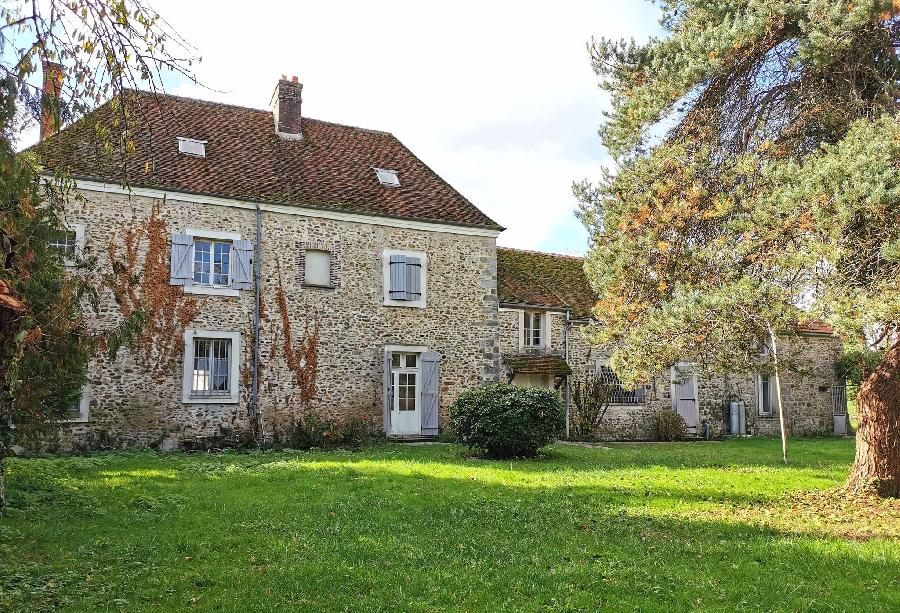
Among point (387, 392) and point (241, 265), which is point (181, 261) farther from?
point (387, 392)

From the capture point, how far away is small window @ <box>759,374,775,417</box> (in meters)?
23.6

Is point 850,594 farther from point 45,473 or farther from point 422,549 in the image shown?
point 45,473

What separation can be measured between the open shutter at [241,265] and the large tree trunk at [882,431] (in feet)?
41.0

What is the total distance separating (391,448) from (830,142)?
10.5 m

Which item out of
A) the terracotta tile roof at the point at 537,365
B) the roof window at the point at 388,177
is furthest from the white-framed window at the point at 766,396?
the roof window at the point at 388,177

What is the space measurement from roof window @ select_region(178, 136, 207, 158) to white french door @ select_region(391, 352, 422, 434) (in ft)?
22.6

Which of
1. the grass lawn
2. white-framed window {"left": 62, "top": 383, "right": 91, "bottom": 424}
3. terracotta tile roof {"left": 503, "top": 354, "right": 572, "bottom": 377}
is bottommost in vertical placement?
the grass lawn

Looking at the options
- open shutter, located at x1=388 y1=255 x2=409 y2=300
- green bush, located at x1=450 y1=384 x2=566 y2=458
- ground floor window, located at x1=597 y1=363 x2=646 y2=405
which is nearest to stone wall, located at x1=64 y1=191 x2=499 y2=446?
open shutter, located at x1=388 y1=255 x2=409 y2=300

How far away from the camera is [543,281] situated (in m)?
21.2

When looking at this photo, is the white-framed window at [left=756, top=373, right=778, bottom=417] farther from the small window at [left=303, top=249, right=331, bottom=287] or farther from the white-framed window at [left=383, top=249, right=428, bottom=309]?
the small window at [left=303, top=249, right=331, bottom=287]

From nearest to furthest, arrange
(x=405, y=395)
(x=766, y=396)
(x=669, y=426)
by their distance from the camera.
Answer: (x=405, y=395) < (x=669, y=426) < (x=766, y=396)

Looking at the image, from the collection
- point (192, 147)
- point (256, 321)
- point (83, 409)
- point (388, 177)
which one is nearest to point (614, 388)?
point (388, 177)

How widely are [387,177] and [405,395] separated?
6.05 metres

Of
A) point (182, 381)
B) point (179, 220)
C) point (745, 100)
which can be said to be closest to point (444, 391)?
point (182, 381)
